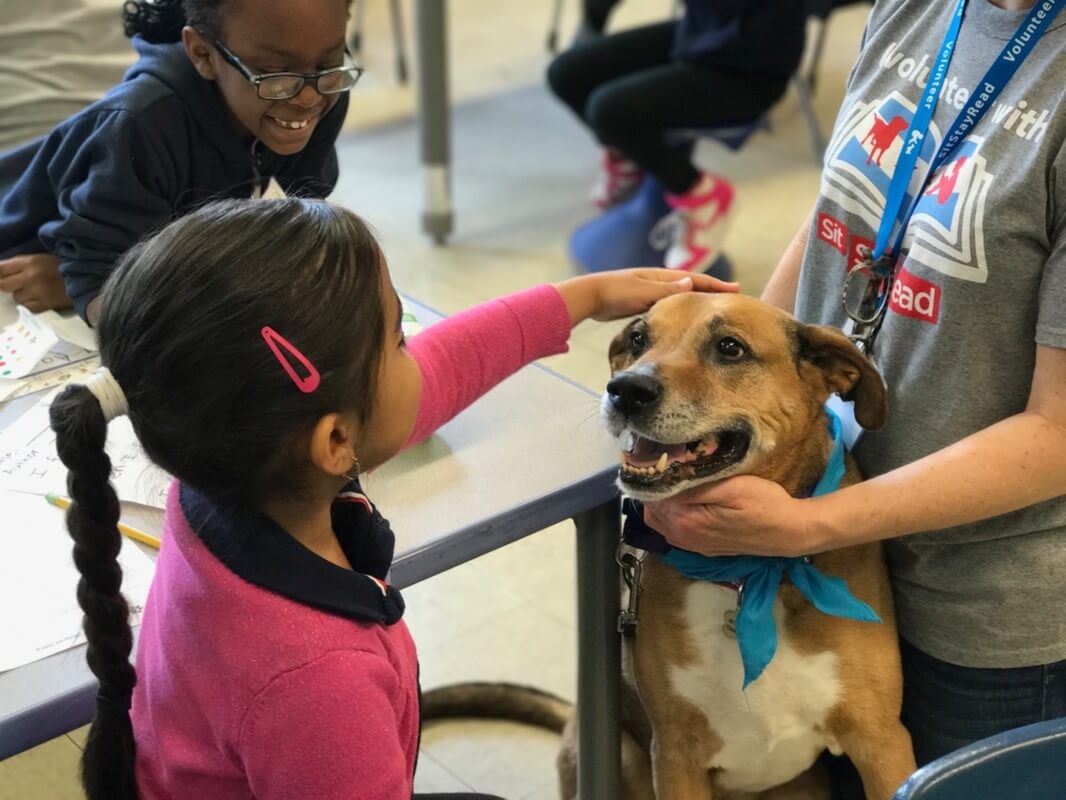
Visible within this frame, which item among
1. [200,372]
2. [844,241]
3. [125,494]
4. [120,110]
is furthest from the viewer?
[120,110]

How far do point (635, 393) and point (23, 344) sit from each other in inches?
31.0

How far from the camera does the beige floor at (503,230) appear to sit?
2111 mm

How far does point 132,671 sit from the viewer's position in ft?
3.26

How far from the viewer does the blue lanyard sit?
1217 millimetres

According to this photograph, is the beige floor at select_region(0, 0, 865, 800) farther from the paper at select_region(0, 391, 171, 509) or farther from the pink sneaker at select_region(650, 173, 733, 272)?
the paper at select_region(0, 391, 171, 509)

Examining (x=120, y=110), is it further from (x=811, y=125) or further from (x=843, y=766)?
(x=811, y=125)

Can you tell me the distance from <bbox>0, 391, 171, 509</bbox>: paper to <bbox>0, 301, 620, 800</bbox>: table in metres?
0.06

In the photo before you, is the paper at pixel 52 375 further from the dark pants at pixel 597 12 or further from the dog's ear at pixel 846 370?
the dark pants at pixel 597 12

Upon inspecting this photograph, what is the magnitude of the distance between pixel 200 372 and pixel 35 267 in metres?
0.86

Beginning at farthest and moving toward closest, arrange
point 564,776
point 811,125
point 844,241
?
point 811,125
point 564,776
point 844,241

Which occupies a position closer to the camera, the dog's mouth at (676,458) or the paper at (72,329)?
the dog's mouth at (676,458)

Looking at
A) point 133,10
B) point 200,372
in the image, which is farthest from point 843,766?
point 133,10

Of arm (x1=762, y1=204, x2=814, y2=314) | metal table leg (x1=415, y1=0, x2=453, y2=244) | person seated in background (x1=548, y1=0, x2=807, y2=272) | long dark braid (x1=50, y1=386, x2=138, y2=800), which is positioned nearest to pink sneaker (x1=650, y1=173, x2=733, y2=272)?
person seated in background (x1=548, y1=0, x2=807, y2=272)

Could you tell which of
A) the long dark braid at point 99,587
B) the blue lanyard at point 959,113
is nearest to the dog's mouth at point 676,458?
the blue lanyard at point 959,113
